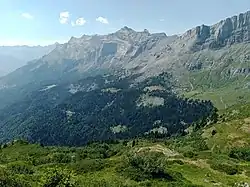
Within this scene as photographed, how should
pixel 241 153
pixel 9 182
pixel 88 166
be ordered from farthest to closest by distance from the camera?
pixel 241 153 < pixel 88 166 < pixel 9 182

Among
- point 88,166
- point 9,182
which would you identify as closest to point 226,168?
point 88,166

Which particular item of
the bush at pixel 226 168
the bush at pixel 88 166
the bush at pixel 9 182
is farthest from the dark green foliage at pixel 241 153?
the bush at pixel 9 182

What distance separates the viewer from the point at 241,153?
435 ft

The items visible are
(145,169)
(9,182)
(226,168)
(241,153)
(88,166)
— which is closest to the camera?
(9,182)

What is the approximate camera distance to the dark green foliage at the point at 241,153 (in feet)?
416

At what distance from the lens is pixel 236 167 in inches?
3484

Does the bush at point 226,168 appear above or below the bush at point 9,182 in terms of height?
below

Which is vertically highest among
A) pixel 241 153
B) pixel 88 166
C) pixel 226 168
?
pixel 88 166

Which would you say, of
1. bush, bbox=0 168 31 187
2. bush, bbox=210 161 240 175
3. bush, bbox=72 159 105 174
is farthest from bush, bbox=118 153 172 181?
bush, bbox=0 168 31 187

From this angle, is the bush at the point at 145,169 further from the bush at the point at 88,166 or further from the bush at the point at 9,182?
the bush at the point at 9,182

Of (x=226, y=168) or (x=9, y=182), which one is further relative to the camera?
(x=226, y=168)

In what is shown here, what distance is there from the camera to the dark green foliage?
12666cm

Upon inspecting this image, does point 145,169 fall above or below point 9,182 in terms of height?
below

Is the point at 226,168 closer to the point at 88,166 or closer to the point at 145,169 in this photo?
the point at 145,169
